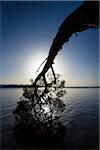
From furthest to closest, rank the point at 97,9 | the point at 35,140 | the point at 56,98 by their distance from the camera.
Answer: the point at 35,140 → the point at 56,98 → the point at 97,9

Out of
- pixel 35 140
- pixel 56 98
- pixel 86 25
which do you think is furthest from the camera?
pixel 35 140

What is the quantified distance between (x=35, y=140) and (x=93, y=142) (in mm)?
11698

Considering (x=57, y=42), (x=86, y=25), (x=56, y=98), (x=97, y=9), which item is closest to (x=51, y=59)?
(x=57, y=42)

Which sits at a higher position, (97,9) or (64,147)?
(97,9)

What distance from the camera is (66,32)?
4.55 metres

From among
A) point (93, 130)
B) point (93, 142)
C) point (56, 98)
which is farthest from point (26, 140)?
point (93, 130)

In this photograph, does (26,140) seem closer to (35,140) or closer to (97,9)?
(35,140)

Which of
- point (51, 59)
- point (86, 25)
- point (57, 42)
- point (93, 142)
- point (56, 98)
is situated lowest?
point (93, 142)

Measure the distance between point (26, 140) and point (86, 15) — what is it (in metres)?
30.2

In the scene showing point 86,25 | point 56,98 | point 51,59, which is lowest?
point 56,98

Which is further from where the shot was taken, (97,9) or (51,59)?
(51,59)

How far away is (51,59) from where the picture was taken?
497cm

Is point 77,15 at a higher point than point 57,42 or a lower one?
higher

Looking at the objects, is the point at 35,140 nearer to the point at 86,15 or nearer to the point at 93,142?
the point at 93,142
